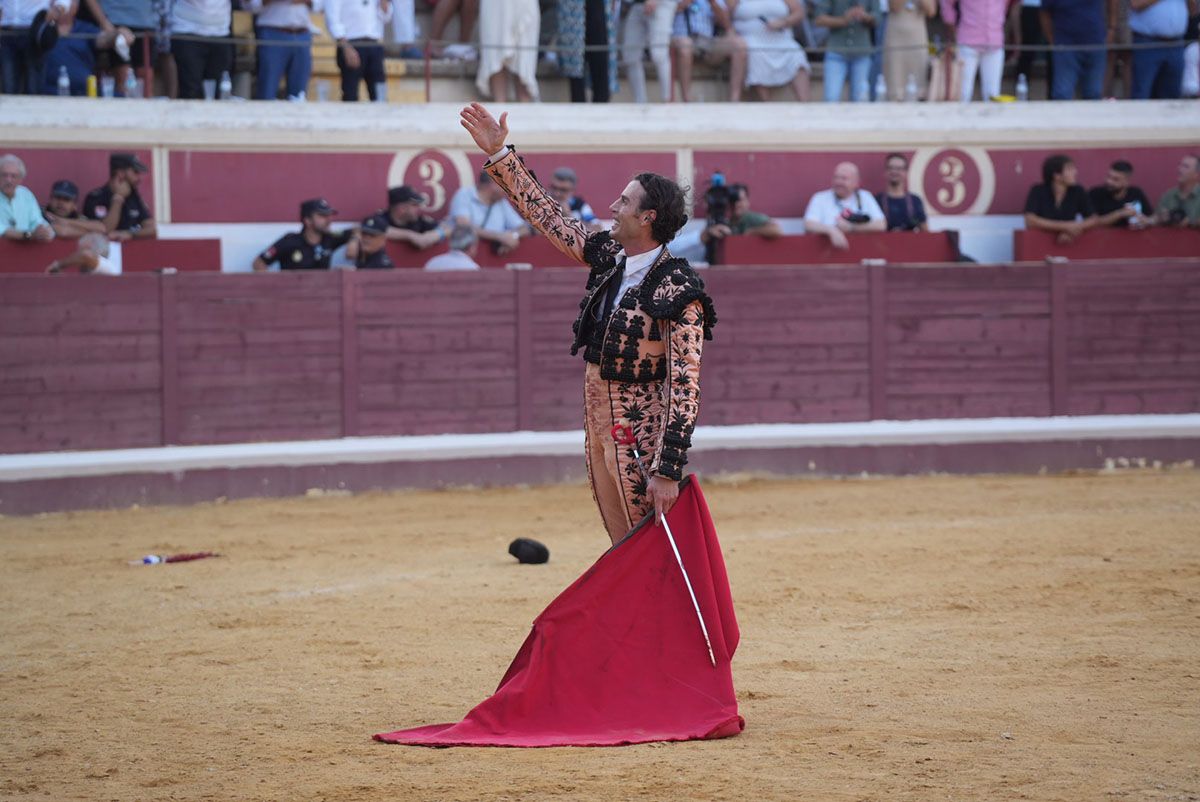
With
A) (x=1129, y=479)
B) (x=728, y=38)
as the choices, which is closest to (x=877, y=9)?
(x=728, y=38)

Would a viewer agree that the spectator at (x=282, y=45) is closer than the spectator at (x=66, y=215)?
No

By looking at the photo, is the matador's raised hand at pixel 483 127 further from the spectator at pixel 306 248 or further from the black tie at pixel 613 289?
the spectator at pixel 306 248

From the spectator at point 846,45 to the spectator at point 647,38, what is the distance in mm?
1089

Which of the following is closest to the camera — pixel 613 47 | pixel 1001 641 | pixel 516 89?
pixel 1001 641

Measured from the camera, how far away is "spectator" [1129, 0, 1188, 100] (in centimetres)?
1202

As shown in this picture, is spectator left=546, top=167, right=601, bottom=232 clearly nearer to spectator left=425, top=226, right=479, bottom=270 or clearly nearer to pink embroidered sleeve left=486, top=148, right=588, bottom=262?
spectator left=425, top=226, right=479, bottom=270

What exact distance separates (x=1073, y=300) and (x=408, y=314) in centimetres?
427

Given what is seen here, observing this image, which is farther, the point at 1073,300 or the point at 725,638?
the point at 1073,300

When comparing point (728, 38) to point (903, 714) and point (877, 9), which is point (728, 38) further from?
point (903, 714)

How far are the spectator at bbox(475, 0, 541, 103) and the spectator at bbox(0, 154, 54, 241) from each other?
10.3ft

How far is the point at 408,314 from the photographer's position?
9.88 m

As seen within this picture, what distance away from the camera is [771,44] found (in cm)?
1173

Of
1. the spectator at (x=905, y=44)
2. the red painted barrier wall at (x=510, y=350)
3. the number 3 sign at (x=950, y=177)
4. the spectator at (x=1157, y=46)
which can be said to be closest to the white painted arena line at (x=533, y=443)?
the red painted barrier wall at (x=510, y=350)

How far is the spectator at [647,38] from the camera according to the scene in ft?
37.3
